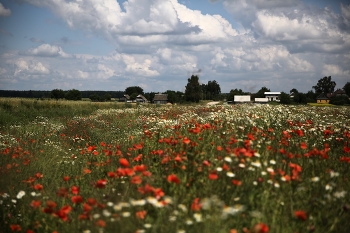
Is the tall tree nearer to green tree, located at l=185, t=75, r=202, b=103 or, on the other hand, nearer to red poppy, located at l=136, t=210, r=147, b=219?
green tree, located at l=185, t=75, r=202, b=103

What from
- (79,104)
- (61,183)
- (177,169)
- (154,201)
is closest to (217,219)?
(154,201)

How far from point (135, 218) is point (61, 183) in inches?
154

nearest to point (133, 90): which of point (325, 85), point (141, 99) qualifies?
point (141, 99)

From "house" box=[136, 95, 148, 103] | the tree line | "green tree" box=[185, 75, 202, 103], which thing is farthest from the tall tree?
"house" box=[136, 95, 148, 103]

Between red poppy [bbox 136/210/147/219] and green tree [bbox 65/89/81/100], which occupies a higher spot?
green tree [bbox 65/89/81/100]

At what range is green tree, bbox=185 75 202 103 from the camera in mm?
85500

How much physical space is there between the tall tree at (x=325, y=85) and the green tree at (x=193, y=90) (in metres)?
40.8

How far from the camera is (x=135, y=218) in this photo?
411cm

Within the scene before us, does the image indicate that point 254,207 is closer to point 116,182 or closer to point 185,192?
point 185,192

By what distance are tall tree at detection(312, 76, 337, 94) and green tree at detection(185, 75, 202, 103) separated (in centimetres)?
4085

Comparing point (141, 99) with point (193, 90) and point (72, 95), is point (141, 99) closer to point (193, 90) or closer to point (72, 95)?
point (72, 95)

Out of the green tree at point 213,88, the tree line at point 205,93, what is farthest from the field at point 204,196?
the green tree at point 213,88

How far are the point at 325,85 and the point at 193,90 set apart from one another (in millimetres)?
45353

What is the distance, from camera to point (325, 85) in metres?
103
